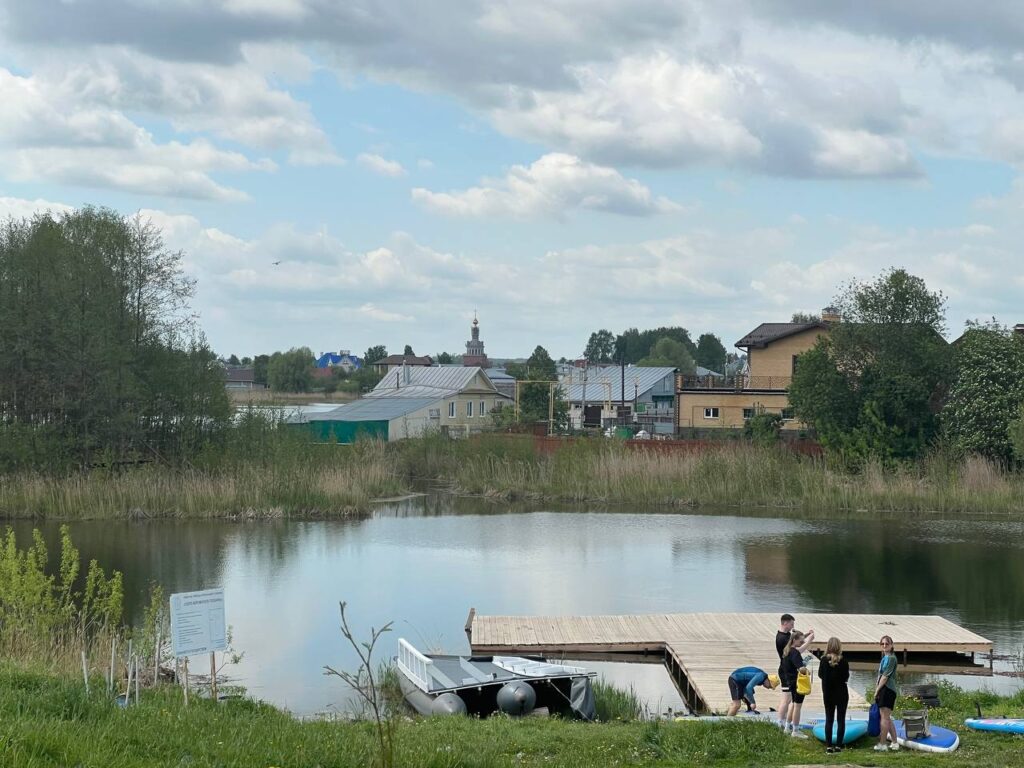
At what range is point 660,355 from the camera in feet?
475

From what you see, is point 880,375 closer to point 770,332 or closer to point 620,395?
point 770,332

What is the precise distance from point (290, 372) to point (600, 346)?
65.3 meters

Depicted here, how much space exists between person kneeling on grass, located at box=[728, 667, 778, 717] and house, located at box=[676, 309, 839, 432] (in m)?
45.2

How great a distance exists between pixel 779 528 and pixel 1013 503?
872cm

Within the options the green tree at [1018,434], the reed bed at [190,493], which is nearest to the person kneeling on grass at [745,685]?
the reed bed at [190,493]

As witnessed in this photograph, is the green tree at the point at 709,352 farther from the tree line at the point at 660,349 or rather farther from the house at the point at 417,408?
the house at the point at 417,408

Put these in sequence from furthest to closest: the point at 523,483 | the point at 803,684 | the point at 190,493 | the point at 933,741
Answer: the point at 523,483
the point at 190,493
the point at 803,684
the point at 933,741

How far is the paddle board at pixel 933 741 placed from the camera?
40.0 ft

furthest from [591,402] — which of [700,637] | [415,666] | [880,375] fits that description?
[415,666]

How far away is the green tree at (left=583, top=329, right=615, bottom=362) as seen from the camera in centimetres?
19088

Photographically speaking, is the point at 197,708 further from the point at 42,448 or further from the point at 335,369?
the point at 335,369

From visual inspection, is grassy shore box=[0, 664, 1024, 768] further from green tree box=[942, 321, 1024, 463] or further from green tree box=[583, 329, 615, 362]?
green tree box=[583, 329, 615, 362]

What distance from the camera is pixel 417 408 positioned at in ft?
226

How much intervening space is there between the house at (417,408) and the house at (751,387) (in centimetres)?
1104
